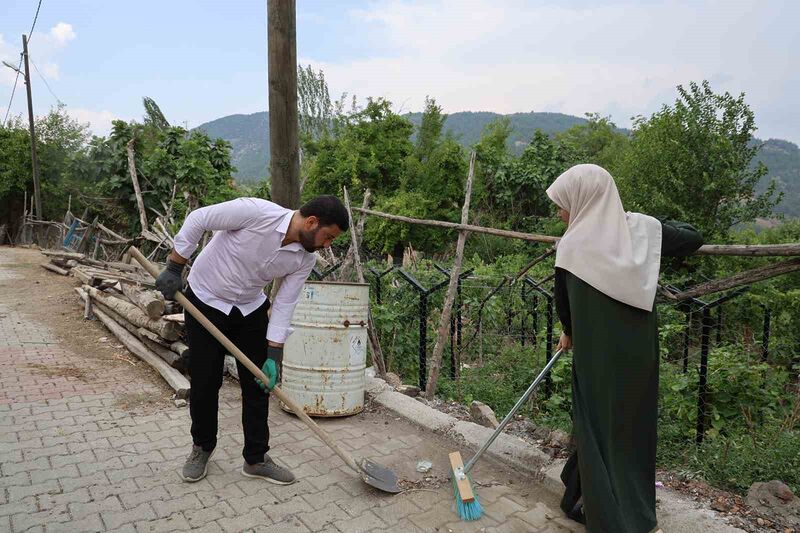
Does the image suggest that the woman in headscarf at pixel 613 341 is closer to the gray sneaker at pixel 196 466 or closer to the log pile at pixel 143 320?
the gray sneaker at pixel 196 466

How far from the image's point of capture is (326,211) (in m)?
3.17

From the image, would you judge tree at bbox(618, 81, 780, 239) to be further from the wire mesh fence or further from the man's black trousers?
the man's black trousers

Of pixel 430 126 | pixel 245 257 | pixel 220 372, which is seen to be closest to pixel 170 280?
pixel 245 257

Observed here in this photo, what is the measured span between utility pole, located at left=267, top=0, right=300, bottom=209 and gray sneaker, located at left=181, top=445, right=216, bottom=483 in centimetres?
228

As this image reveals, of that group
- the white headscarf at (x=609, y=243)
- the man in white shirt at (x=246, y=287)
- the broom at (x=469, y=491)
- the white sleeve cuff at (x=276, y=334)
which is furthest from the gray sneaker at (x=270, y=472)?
the white headscarf at (x=609, y=243)

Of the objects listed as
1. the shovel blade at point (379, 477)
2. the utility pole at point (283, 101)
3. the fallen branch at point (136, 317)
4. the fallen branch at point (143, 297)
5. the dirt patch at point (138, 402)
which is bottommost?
the dirt patch at point (138, 402)

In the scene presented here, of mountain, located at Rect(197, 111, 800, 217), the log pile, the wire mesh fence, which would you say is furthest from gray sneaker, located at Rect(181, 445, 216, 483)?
mountain, located at Rect(197, 111, 800, 217)

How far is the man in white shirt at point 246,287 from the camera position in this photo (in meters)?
3.19

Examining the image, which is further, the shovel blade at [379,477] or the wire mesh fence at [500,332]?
the wire mesh fence at [500,332]

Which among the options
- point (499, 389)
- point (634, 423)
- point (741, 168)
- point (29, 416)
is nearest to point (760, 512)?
point (634, 423)

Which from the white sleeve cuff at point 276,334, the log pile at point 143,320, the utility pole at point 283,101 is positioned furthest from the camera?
the log pile at point 143,320

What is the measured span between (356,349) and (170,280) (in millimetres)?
1890

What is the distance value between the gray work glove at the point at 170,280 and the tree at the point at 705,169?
12976 millimetres

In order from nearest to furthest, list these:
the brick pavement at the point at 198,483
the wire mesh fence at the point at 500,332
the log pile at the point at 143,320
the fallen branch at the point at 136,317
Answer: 1. the brick pavement at the point at 198,483
2. the wire mesh fence at the point at 500,332
3. the log pile at the point at 143,320
4. the fallen branch at the point at 136,317
